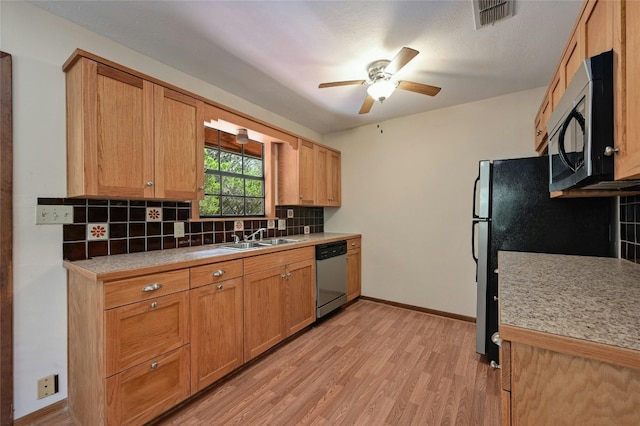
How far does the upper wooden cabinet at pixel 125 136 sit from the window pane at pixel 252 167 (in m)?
1.03

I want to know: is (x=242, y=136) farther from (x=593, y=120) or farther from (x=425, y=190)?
(x=593, y=120)

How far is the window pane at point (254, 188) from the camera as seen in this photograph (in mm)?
3047

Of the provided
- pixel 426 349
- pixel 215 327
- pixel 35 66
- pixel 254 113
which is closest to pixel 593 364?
pixel 215 327

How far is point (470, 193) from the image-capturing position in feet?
9.44

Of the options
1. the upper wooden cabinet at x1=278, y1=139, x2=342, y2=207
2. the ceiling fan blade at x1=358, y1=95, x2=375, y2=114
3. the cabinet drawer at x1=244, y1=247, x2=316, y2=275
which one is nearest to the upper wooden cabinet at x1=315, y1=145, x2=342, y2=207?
the upper wooden cabinet at x1=278, y1=139, x2=342, y2=207

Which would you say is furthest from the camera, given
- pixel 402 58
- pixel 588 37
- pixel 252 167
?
pixel 252 167

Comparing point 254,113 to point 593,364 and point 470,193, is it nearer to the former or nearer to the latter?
point 470,193

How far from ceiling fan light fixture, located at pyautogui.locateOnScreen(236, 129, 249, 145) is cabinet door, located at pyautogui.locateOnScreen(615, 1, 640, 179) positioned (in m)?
2.60

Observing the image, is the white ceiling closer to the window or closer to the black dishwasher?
the window

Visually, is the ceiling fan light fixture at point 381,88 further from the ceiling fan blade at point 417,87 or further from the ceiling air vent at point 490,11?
the ceiling air vent at point 490,11

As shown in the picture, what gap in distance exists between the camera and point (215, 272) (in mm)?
1798

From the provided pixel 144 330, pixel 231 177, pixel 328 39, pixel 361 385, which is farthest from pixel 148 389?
pixel 328 39

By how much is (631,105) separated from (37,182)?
2709mm

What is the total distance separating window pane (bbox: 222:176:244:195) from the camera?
9.08 feet
